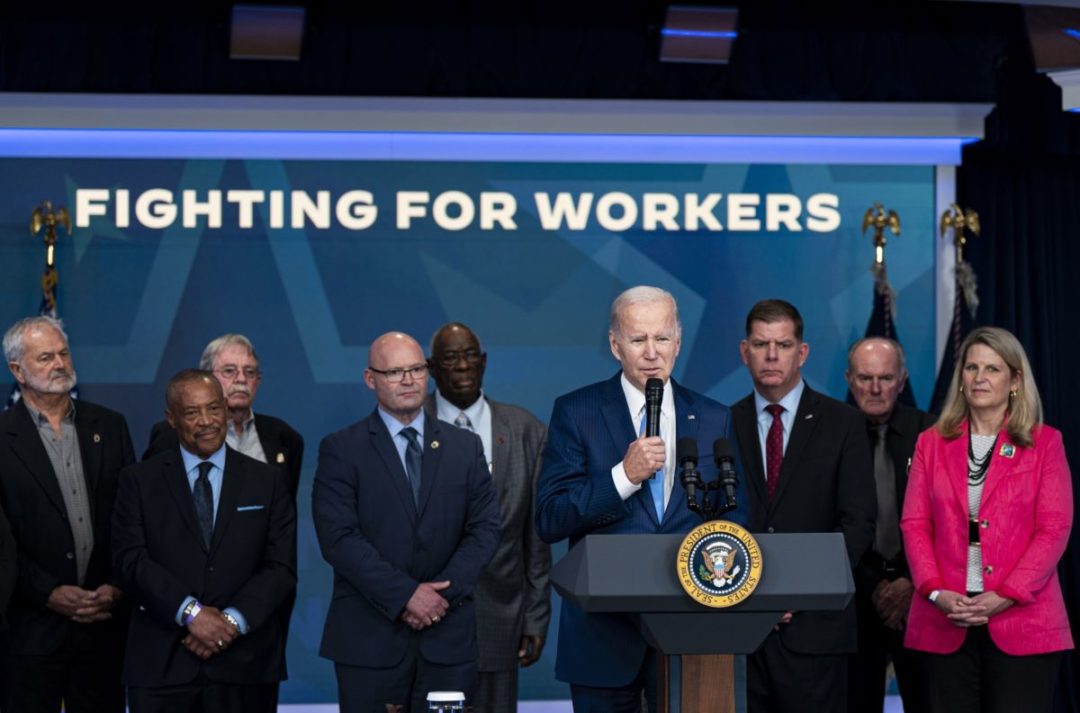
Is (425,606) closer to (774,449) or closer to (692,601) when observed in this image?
(774,449)

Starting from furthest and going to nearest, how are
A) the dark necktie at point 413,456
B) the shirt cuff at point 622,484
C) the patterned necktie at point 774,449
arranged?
the patterned necktie at point 774,449 → the dark necktie at point 413,456 → the shirt cuff at point 622,484

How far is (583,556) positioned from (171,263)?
14.9 ft

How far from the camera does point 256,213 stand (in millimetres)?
7438

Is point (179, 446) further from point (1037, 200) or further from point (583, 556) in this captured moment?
point (1037, 200)

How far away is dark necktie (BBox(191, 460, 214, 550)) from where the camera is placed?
4910 mm

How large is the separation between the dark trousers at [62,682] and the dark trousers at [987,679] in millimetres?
2815

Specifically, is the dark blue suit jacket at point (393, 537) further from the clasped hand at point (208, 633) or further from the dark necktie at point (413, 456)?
the clasped hand at point (208, 633)

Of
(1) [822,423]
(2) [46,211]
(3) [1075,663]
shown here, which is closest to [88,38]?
(2) [46,211]

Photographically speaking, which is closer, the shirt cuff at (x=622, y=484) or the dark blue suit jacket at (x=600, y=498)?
the shirt cuff at (x=622, y=484)

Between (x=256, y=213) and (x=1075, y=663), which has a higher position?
(x=256, y=213)

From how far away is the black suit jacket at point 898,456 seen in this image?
5512mm

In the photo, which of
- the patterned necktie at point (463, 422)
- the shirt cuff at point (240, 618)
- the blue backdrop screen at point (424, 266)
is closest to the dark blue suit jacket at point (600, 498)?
the shirt cuff at point (240, 618)

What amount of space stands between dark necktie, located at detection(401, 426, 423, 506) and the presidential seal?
1747mm

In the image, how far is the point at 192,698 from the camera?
480 cm
